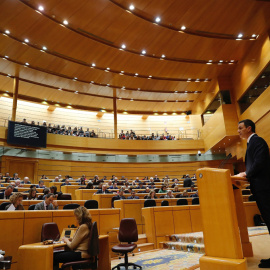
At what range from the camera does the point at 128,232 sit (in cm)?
452

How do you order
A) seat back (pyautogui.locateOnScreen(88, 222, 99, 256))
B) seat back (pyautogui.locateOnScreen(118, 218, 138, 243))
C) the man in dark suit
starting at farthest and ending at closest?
seat back (pyautogui.locateOnScreen(118, 218, 138, 243)) → seat back (pyautogui.locateOnScreen(88, 222, 99, 256)) → the man in dark suit

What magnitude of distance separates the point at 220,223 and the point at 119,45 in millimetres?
11064

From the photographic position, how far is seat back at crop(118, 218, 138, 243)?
448cm

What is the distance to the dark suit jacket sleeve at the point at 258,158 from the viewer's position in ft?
6.01

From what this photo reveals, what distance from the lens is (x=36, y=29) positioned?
10.3m

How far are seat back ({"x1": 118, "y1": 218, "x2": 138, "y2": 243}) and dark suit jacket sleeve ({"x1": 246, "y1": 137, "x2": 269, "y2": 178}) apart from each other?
10.2 ft

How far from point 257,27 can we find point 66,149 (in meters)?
11.2

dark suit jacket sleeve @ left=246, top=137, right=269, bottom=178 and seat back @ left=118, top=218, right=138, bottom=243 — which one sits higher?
dark suit jacket sleeve @ left=246, top=137, right=269, bottom=178

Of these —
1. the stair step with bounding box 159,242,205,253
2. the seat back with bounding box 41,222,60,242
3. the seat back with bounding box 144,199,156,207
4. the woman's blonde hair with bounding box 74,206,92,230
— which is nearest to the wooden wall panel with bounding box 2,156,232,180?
the seat back with bounding box 144,199,156,207

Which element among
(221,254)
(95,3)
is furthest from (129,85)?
(221,254)

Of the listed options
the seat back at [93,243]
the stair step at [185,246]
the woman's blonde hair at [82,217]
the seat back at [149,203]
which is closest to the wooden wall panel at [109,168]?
the seat back at [149,203]

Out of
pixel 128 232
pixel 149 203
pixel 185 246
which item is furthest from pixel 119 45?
pixel 185 246

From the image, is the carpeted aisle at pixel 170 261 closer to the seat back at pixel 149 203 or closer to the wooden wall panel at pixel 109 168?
the seat back at pixel 149 203

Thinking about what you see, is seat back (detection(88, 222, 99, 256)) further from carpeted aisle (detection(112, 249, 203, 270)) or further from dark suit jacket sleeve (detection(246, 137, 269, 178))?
dark suit jacket sleeve (detection(246, 137, 269, 178))
